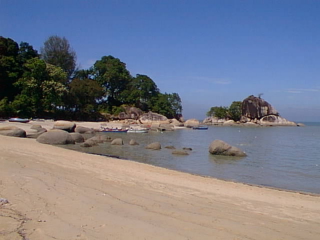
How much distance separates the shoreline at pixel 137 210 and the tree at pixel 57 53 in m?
53.0

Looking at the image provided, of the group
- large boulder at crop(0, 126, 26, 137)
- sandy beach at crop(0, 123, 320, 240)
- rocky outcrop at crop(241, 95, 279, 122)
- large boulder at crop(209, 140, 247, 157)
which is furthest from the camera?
rocky outcrop at crop(241, 95, 279, 122)

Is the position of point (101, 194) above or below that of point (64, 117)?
below

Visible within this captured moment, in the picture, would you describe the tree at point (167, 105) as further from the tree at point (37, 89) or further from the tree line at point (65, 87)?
the tree at point (37, 89)

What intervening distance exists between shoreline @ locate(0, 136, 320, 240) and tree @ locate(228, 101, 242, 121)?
87.0 meters

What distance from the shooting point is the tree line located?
141 feet

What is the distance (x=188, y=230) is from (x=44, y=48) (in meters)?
61.0

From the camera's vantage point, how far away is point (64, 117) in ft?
170

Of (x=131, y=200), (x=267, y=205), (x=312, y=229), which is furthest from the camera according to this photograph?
(x=267, y=205)

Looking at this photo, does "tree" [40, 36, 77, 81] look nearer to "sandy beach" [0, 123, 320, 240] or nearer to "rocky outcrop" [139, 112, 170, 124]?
"rocky outcrop" [139, 112, 170, 124]

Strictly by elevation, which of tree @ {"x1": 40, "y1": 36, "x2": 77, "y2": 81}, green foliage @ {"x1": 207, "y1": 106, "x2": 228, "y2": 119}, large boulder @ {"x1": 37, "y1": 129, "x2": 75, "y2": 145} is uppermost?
tree @ {"x1": 40, "y1": 36, "x2": 77, "y2": 81}

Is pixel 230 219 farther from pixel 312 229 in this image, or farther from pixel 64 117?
pixel 64 117

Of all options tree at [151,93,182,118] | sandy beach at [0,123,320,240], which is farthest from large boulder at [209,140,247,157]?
tree at [151,93,182,118]

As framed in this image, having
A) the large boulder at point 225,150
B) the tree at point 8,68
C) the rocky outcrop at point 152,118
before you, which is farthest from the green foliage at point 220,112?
the large boulder at point 225,150

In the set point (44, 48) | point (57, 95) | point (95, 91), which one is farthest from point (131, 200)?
point (44, 48)
